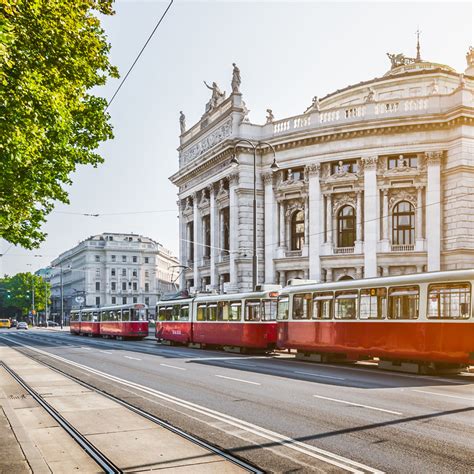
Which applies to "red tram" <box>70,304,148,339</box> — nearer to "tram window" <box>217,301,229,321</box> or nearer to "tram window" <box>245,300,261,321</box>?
"tram window" <box>217,301,229,321</box>

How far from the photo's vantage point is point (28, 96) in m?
13.2

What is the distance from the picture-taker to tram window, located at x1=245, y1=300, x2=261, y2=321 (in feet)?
99.2

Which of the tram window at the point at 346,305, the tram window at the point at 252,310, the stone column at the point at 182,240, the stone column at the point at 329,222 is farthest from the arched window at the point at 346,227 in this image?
the tram window at the point at 346,305

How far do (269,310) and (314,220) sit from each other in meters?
20.1

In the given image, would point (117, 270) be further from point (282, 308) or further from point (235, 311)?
point (282, 308)

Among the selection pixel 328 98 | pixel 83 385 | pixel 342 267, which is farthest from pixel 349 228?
pixel 83 385

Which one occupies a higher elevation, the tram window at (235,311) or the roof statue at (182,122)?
the roof statue at (182,122)

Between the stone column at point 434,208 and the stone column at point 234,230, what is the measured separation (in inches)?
632

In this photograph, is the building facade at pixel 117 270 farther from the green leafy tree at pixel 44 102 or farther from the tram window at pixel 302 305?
the green leafy tree at pixel 44 102

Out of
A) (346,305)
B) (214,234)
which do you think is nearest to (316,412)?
(346,305)

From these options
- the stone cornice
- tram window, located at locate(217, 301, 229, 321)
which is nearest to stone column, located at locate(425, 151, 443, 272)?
the stone cornice

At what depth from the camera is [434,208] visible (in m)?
44.3

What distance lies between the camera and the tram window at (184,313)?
125ft

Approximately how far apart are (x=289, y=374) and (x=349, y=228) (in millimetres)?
30235
